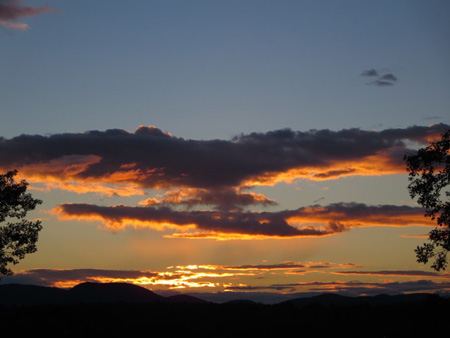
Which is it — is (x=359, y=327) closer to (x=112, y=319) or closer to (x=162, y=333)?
(x=162, y=333)

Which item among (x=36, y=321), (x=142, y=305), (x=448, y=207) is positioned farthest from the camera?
(x=142, y=305)

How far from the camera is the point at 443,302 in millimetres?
42250

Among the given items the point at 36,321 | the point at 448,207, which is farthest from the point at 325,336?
the point at 36,321

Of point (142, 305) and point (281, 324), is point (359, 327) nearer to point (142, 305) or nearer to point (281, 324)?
point (281, 324)

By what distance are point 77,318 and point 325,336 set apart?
2270 cm

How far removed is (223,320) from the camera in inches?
2194

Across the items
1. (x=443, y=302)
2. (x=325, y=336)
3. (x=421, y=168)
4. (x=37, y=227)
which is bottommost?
(x=325, y=336)

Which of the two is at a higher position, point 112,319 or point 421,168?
point 421,168

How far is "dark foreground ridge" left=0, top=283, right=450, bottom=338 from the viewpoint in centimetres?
4998

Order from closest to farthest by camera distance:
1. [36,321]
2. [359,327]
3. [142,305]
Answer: [36,321]
[359,327]
[142,305]

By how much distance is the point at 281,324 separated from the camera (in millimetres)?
54750

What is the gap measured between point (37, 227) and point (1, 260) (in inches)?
178

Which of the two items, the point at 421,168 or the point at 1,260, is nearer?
the point at 421,168

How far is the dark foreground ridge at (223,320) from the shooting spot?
1968 inches
